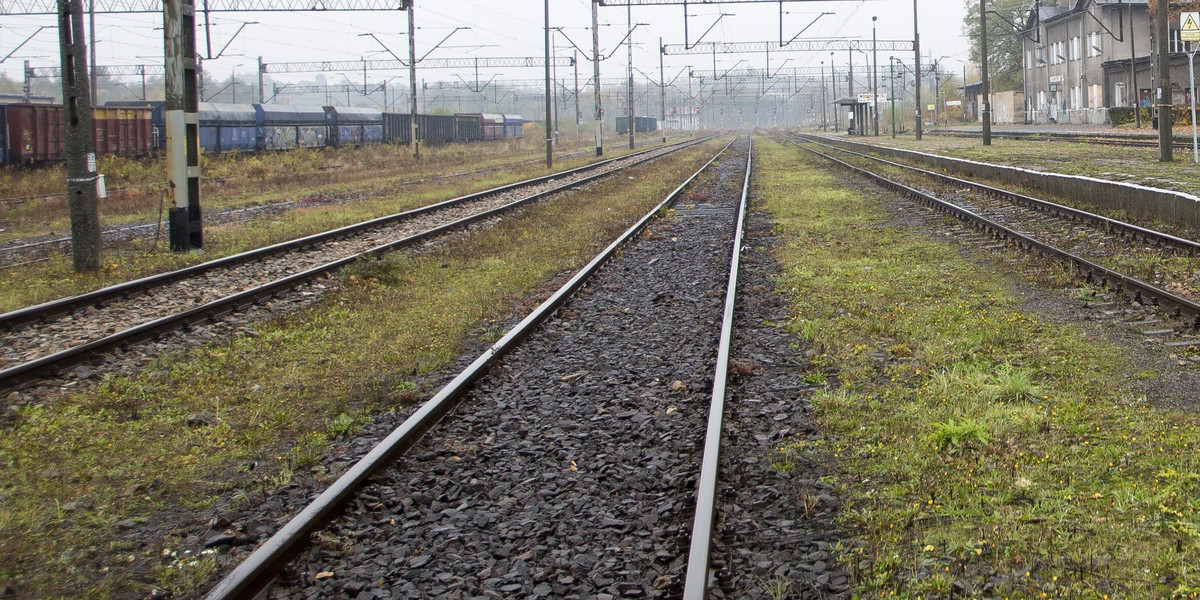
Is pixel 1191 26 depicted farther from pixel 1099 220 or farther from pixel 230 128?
pixel 230 128

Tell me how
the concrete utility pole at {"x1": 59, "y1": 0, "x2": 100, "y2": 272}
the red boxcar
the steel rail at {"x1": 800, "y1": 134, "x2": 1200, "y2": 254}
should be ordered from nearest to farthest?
the steel rail at {"x1": 800, "y1": 134, "x2": 1200, "y2": 254} < the concrete utility pole at {"x1": 59, "y1": 0, "x2": 100, "y2": 272} < the red boxcar

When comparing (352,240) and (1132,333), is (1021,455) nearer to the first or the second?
(1132,333)

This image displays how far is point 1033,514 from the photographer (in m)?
4.50

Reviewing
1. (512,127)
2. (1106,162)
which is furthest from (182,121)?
(512,127)

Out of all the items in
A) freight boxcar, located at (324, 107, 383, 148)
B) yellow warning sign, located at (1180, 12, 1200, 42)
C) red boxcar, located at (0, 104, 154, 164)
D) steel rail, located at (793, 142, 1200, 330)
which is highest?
freight boxcar, located at (324, 107, 383, 148)

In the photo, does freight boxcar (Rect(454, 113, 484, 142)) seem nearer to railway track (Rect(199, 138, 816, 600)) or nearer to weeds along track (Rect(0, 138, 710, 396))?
weeds along track (Rect(0, 138, 710, 396))

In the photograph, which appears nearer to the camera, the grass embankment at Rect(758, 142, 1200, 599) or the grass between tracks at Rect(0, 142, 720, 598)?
the grass embankment at Rect(758, 142, 1200, 599)

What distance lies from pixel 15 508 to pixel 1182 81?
65880 mm

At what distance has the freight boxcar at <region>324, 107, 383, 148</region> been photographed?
53438mm

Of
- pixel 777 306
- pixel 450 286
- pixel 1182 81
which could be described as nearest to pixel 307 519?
pixel 777 306

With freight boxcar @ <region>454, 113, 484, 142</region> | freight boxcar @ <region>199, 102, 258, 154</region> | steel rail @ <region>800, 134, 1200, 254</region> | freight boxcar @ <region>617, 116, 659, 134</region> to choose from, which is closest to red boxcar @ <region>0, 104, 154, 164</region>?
freight boxcar @ <region>199, 102, 258, 154</region>

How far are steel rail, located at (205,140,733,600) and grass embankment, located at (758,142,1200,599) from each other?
7.11 ft

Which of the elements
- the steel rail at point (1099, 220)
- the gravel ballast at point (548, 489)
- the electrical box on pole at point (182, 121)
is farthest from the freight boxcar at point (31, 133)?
the gravel ballast at point (548, 489)

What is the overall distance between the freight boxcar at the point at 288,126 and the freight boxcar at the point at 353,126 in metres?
0.49
